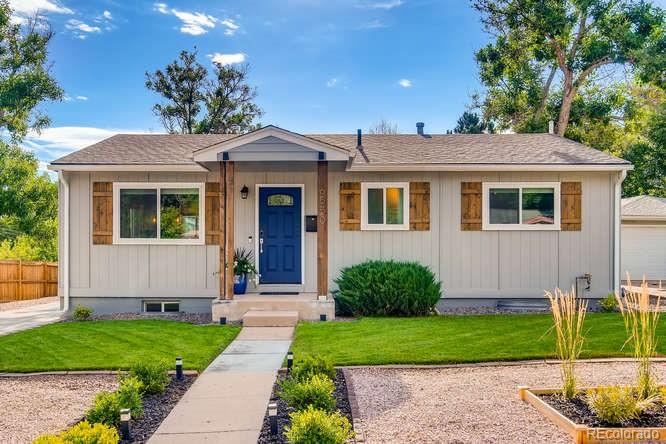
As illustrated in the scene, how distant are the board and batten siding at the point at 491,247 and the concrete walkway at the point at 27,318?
18.2 feet

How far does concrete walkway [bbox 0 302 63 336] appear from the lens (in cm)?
872

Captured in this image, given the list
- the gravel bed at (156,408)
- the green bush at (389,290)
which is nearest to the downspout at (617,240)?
the green bush at (389,290)

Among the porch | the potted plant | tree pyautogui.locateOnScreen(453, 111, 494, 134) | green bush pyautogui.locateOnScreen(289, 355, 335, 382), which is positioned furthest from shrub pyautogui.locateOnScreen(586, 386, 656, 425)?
tree pyautogui.locateOnScreen(453, 111, 494, 134)

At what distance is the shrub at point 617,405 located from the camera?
367 cm

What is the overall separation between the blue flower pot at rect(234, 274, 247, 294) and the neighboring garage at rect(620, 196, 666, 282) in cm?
1194

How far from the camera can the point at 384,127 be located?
101 feet

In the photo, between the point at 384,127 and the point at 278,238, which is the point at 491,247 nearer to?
the point at 278,238

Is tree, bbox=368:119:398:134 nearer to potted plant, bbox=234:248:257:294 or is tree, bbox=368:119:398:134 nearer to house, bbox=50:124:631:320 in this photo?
house, bbox=50:124:631:320

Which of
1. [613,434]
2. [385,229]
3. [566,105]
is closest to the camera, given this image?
[613,434]

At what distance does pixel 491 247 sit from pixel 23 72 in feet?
57.7

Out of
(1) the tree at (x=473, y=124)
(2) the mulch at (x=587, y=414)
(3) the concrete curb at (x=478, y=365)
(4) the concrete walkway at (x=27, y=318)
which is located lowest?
(4) the concrete walkway at (x=27, y=318)

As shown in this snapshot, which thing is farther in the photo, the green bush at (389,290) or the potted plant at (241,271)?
the potted plant at (241,271)

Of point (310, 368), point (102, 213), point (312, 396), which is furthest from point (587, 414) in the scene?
point (102, 213)

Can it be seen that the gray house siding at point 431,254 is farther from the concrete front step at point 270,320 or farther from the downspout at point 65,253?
the concrete front step at point 270,320
